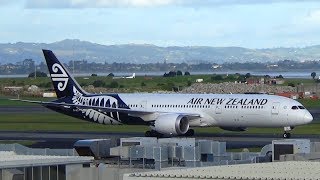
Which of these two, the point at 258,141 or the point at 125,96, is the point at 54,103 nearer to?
the point at 125,96

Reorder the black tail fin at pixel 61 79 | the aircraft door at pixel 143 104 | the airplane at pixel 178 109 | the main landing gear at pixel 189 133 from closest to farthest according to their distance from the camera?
the airplane at pixel 178 109 < the main landing gear at pixel 189 133 < the aircraft door at pixel 143 104 < the black tail fin at pixel 61 79

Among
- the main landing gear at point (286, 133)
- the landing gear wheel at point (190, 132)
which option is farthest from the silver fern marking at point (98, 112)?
the main landing gear at point (286, 133)

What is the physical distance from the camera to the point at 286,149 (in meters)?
52.8

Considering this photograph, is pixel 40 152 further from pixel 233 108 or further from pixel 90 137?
pixel 233 108

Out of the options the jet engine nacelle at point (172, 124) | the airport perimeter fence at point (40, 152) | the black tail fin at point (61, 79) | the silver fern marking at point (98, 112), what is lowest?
the airport perimeter fence at point (40, 152)

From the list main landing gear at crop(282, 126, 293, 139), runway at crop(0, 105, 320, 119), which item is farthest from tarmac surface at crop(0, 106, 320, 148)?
runway at crop(0, 105, 320, 119)

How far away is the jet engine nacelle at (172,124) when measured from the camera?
9200 centimetres

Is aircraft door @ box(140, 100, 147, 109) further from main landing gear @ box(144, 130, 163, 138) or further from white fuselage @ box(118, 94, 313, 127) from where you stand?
main landing gear @ box(144, 130, 163, 138)

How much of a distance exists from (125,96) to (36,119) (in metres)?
26.9

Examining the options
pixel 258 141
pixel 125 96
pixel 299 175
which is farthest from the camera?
pixel 125 96

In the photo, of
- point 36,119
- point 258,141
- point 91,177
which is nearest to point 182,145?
point 91,177

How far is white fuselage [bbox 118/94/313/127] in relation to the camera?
3597 inches

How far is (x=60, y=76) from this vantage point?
102250mm

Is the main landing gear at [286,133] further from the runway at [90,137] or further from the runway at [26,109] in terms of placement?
the runway at [26,109]
